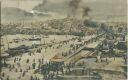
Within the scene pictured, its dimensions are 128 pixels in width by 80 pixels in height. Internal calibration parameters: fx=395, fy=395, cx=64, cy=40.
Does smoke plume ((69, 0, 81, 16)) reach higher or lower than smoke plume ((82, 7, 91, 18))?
higher

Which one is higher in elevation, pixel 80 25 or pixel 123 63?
pixel 80 25

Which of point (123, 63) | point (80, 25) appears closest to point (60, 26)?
point (80, 25)

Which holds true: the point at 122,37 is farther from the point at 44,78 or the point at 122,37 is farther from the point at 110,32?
the point at 44,78

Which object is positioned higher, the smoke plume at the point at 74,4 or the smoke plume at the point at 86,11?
the smoke plume at the point at 74,4

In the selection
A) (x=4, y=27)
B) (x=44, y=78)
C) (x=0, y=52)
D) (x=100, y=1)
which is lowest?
(x=44, y=78)

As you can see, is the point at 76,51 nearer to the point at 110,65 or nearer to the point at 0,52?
the point at 110,65

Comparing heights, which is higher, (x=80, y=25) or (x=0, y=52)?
(x=80, y=25)

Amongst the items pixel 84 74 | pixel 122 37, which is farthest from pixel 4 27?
pixel 122 37

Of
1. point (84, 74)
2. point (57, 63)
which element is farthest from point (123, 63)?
point (57, 63)
